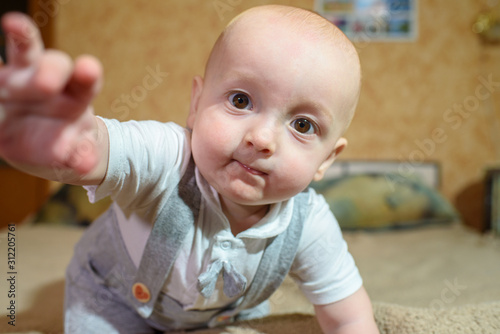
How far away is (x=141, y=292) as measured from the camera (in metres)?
0.71

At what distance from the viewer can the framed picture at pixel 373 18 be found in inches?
98.9

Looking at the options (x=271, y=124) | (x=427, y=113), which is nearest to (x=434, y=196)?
(x=427, y=113)

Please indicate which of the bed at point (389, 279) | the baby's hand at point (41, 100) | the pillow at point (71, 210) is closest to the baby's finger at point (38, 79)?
the baby's hand at point (41, 100)

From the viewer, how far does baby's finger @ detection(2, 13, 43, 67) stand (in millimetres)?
342

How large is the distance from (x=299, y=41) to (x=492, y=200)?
1972 millimetres

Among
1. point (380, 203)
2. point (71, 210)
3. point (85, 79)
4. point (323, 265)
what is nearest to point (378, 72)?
point (380, 203)

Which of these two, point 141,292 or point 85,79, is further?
point 141,292

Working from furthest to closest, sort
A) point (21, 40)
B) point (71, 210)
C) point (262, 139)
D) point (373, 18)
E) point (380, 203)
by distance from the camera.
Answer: point (373, 18) < point (380, 203) < point (71, 210) < point (262, 139) < point (21, 40)

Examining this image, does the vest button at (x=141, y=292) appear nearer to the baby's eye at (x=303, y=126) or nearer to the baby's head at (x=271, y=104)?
the baby's head at (x=271, y=104)

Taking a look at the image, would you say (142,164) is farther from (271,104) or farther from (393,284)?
(393,284)

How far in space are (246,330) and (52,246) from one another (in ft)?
3.56

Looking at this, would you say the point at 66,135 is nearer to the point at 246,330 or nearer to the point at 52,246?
the point at 246,330

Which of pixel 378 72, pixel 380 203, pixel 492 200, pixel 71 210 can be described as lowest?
pixel 71 210

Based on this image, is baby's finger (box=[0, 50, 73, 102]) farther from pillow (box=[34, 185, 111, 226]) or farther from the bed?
pillow (box=[34, 185, 111, 226])
